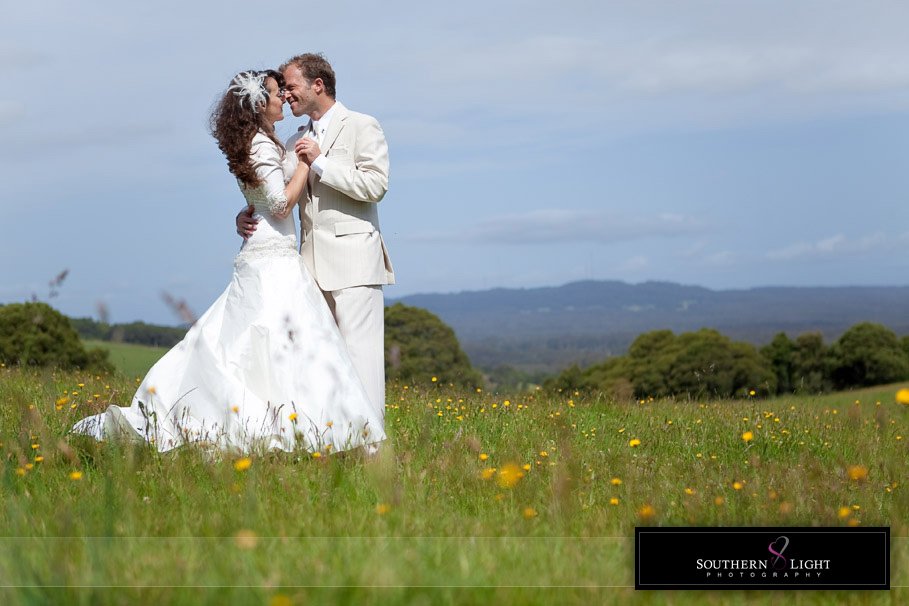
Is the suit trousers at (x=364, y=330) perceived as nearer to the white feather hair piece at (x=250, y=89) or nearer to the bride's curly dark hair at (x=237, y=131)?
the bride's curly dark hair at (x=237, y=131)

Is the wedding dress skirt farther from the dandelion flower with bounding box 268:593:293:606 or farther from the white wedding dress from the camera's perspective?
the dandelion flower with bounding box 268:593:293:606

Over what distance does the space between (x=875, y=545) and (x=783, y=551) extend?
1.62 feet

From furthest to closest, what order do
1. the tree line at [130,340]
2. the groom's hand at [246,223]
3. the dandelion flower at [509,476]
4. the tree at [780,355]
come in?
the tree at [780,355]
the tree line at [130,340]
the groom's hand at [246,223]
the dandelion flower at [509,476]

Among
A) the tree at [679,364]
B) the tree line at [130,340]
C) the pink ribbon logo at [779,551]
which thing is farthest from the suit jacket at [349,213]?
the tree at [679,364]

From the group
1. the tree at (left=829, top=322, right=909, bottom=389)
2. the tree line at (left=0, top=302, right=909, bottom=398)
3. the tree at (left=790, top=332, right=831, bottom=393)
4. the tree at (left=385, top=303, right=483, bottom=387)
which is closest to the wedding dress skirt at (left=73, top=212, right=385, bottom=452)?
the tree line at (left=0, top=302, right=909, bottom=398)

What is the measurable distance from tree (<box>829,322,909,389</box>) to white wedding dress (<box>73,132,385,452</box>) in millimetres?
59731

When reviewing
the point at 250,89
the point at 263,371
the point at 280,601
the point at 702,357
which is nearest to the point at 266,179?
the point at 250,89

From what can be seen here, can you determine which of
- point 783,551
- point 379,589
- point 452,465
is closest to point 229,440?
point 452,465

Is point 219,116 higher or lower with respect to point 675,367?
higher

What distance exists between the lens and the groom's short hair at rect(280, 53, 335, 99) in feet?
27.4

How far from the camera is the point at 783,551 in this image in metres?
4.75

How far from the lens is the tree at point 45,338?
3397 cm

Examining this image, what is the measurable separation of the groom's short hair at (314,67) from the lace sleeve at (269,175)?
81cm

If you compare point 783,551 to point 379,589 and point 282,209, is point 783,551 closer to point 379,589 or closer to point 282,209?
point 379,589
